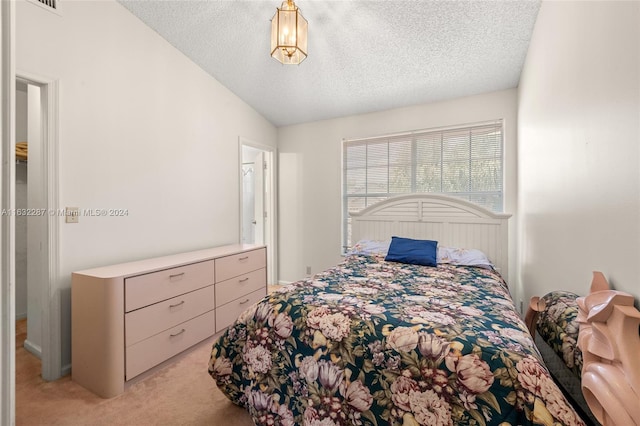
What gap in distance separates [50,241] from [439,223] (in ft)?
10.9

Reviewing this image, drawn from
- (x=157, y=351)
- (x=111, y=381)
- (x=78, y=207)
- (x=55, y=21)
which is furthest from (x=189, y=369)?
(x=55, y=21)

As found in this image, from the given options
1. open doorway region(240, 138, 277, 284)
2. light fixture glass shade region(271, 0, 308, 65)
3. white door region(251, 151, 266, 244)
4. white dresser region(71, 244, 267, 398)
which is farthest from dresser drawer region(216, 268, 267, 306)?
light fixture glass shade region(271, 0, 308, 65)

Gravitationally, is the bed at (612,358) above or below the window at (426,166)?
below

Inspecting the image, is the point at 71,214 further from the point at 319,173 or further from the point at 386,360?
the point at 319,173

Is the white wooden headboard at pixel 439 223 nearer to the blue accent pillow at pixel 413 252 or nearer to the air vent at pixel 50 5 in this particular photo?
the blue accent pillow at pixel 413 252

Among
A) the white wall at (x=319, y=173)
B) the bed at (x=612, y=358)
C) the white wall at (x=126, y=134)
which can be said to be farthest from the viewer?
the white wall at (x=319, y=173)

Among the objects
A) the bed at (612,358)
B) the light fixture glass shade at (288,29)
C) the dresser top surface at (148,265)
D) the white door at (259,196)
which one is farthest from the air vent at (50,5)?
the bed at (612,358)

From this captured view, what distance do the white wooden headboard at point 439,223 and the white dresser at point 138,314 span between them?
1.79 metres

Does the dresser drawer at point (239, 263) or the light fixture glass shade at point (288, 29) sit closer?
the light fixture glass shade at point (288, 29)

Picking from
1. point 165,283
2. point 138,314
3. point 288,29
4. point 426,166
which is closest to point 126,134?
point 165,283

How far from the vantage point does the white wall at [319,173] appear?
3.32 metres

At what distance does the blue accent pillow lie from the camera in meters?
2.55

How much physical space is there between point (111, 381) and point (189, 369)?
484mm

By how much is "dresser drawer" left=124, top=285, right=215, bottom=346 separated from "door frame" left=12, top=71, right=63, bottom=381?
58cm
